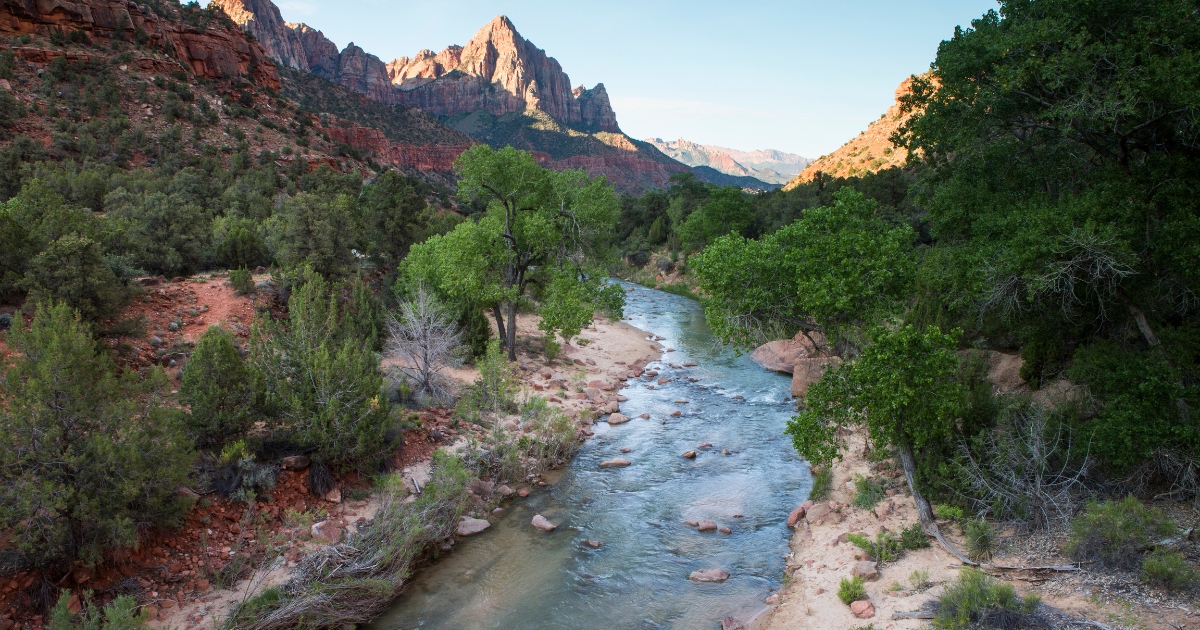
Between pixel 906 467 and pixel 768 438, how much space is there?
6.20m

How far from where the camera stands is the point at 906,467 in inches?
391

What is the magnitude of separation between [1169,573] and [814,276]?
5.39m

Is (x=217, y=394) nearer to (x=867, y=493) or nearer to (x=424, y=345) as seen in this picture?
(x=424, y=345)

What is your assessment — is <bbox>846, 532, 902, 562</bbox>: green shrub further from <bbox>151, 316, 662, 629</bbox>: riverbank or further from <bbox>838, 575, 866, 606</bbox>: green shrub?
<bbox>151, 316, 662, 629</bbox>: riverbank

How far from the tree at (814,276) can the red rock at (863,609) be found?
12.9 ft

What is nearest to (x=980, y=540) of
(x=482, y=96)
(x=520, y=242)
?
(x=520, y=242)

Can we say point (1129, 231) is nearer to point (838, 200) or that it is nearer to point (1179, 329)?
point (1179, 329)

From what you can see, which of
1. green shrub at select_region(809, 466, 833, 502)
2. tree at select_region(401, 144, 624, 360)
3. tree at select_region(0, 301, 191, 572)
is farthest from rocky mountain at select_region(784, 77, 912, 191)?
tree at select_region(0, 301, 191, 572)

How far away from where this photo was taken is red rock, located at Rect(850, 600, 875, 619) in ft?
25.4

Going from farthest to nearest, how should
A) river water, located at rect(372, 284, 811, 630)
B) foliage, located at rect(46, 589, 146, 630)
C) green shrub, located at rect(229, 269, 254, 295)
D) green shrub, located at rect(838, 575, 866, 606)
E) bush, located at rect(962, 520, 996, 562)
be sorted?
green shrub, located at rect(229, 269, 254, 295)
river water, located at rect(372, 284, 811, 630)
bush, located at rect(962, 520, 996, 562)
green shrub, located at rect(838, 575, 866, 606)
foliage, located at rect(46, 589, 146, 630)

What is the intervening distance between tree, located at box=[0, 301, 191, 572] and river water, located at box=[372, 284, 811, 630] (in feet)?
11.6

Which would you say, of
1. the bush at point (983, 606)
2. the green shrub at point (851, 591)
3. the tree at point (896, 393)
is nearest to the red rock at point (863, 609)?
the green shrub at point (851, 591)

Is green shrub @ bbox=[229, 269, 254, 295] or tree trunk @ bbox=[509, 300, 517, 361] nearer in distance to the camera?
green shrub @ bbox=[229, 269, 254, 295]

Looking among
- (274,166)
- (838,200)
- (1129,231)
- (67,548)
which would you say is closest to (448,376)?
(67,548)
